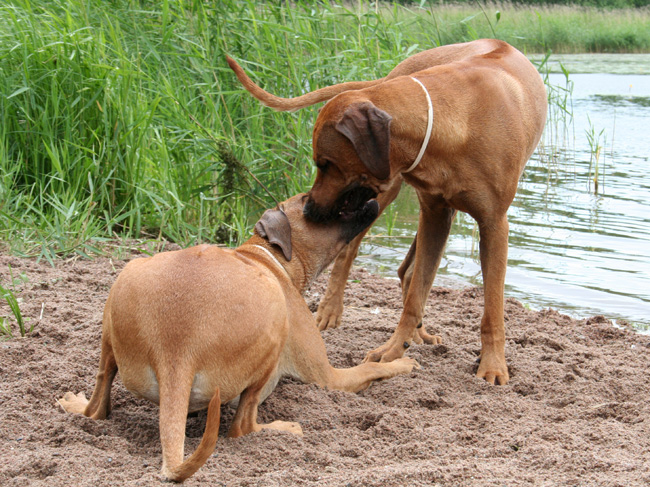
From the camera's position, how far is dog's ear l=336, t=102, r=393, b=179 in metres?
3.23

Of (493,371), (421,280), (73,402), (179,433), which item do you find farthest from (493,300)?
(73,402)

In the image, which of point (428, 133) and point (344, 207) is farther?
point (344, 207)

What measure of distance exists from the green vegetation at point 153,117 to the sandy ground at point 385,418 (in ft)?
3.92

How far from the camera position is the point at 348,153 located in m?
3.31

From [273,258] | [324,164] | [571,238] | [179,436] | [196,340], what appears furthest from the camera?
Result: [571,238]

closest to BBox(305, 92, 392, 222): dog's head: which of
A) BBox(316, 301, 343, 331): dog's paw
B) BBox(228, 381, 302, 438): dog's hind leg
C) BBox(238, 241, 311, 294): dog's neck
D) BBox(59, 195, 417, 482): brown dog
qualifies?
BBox(238, 241, 311, 294): dog's neck

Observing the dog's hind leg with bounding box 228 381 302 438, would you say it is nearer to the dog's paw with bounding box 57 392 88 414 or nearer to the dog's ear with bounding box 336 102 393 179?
the dog's paw with bounding box 57 392 88 414

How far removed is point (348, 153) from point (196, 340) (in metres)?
1.12

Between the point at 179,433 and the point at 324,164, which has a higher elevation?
the point at 324,164

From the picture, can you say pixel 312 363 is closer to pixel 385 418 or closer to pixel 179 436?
pixel 385 418

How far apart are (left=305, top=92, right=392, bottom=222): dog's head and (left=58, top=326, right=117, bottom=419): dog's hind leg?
117cm

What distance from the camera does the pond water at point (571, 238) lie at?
5.46 meters

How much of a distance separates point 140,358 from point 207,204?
346 centimetres

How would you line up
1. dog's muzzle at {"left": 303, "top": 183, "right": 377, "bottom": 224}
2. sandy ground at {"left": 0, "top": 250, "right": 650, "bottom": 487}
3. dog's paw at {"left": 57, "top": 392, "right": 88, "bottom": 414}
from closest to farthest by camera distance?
sandy ground at {"left": 0, "top": 250, "right": 650, "bottom": 487}
dog's paw at {"left": 57, "top": 392, "right": 88, "bottom": 414}
dog's muzzle at {"left": 303, "top": 183, "right": 377, "bottom": 224}
